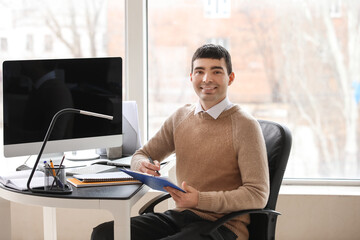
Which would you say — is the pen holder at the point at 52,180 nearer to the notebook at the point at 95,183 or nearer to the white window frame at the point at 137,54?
the notebook at the point at 95,183

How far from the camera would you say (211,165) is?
2139 millimetres

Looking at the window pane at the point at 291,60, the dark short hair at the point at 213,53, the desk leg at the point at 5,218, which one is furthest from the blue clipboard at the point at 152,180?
the window pane at the point at 291,60

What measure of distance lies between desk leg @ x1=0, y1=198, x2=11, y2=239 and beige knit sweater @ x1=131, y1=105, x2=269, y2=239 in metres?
0.62

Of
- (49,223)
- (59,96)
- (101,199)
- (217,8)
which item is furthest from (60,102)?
(217,8)

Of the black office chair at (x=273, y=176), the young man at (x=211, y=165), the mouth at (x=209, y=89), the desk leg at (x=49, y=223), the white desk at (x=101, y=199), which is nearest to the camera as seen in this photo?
the white desk at (x=101, y=199)

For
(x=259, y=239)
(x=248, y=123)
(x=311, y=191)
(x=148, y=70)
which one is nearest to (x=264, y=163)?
(x=248, y=123)

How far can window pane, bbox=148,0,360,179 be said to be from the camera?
3256 mm

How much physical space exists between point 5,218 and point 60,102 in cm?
61

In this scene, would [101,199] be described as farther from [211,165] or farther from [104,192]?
[211,165]

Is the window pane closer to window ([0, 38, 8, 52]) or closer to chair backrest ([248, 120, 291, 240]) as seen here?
window ([0, 38, 8, 52])

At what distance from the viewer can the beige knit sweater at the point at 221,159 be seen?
1.97 meters

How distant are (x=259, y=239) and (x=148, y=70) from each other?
1613mm

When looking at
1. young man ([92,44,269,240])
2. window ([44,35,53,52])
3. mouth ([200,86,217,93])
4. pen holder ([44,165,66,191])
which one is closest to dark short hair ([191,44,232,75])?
young man ([92,44,269,240])

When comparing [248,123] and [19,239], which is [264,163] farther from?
[19,239]
